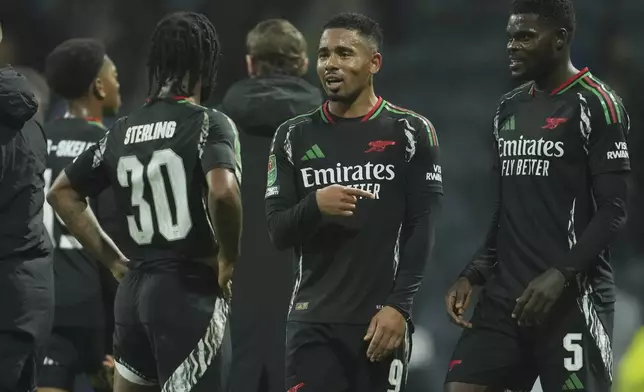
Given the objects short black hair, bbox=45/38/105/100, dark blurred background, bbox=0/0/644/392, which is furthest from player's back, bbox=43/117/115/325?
dark blurred background, bbox=0/0/644/392

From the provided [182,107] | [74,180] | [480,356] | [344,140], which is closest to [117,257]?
[74,180]

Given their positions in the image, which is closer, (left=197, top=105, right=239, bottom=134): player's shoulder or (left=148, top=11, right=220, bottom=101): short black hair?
(left=197, top=105, right=239, bottom=134): player's shoulder

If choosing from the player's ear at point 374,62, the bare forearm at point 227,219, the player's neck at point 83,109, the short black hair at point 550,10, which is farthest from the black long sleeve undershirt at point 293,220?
the player's neck at point 83,109

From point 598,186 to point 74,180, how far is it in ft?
6.70

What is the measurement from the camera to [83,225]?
170 inches

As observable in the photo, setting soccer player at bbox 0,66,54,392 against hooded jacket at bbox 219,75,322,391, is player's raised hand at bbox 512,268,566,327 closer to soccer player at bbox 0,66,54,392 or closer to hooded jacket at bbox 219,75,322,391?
hooded jacket at bbox 219,75,322,391

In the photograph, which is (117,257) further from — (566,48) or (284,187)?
(566,48)

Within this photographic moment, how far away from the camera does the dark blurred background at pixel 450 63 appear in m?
8.33

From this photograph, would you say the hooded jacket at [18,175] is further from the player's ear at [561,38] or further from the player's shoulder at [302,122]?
the player's ear at [561,38]

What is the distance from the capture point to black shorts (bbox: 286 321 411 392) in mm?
3664

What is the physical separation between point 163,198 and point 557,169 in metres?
1.47

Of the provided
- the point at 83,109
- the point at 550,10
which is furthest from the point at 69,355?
the point at 550,10

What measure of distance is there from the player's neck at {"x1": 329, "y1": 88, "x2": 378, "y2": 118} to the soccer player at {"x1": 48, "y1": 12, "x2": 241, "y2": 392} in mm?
435

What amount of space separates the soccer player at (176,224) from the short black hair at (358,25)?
0.57 m
